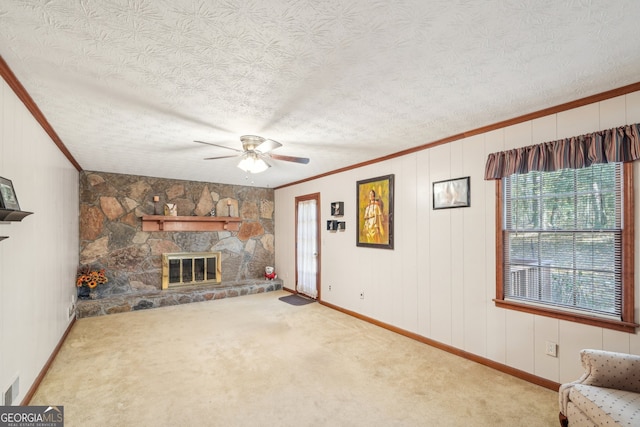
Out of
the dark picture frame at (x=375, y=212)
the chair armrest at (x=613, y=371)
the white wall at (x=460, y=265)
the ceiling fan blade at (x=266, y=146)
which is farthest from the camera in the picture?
the dark picture frame at (x=375, y=212)

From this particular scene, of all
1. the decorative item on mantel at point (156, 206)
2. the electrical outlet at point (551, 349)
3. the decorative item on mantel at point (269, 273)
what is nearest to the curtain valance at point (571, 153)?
the electrical outlet at point (551, 349)

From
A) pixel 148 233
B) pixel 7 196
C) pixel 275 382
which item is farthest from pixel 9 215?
pixel 148 233

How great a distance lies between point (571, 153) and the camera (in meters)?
2.43

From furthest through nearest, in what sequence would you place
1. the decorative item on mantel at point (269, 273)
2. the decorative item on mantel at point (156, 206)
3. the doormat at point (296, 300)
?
the decorative item on mantel at point (269, 273)
the decorative item on mantel at point (156, 206)
the doormat at point (296, 300)

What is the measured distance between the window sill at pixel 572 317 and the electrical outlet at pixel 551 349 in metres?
0.23

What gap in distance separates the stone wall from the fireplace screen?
12cm

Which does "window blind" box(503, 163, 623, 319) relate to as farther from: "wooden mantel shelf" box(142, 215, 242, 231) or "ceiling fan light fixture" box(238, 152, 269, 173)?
"wooden mantel shelf" box(142, 215, 242, 231)

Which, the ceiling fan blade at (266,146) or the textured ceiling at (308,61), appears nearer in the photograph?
the textured ceiling at (308,61)

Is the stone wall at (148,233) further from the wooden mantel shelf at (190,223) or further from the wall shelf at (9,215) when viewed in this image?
the wall shelf at (9,215)

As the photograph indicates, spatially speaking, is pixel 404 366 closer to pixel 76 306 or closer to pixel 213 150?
pixel 213 150

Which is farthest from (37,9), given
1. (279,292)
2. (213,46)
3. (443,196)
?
(279,292)

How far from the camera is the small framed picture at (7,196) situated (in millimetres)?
1730

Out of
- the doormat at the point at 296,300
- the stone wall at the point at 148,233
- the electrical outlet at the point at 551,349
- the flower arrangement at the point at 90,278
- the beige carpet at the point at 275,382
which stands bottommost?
the doormat at the point at 296,300

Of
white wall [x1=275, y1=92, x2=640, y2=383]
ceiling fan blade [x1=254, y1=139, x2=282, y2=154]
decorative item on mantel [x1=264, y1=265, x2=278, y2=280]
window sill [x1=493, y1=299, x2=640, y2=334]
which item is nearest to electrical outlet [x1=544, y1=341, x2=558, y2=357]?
white wall [x1=275, y1=92, x2=640, y2=383]
